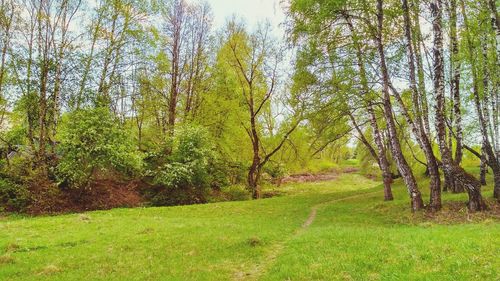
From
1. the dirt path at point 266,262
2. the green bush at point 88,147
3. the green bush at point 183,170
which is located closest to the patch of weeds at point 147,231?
the dirt path at point 266,262

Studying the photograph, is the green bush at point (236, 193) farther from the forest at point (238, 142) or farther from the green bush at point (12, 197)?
the green bush at point (12, 197)

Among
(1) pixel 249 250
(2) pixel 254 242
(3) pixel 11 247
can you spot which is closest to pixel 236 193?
(2) pixel 254 242

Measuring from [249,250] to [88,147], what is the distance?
53.3 feet

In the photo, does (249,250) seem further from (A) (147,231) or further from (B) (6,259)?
(B) (6,259)

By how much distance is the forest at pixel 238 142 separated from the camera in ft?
32.6

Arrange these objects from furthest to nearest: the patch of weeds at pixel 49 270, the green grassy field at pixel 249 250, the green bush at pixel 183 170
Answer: the green bush at pixel 183 170 < the patch of weeds at pixel 49 270 < the green grassy field at pixel 249 250

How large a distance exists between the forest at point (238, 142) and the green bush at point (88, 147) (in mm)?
105

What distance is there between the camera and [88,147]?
2300 centimetres

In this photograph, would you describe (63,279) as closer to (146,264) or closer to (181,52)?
(146,264)

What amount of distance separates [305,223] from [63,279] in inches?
450

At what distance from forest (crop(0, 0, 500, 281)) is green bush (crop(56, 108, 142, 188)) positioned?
4.1 inches

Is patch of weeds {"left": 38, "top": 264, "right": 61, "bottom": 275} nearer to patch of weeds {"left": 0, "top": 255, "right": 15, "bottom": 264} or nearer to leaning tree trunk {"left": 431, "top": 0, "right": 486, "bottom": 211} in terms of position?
patch of weeds {"left": 0, "top": 255, "right": 15, "bottom": 264}

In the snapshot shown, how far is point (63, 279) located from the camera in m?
8.55

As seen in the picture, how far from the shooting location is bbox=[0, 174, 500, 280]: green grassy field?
25.9 ft
